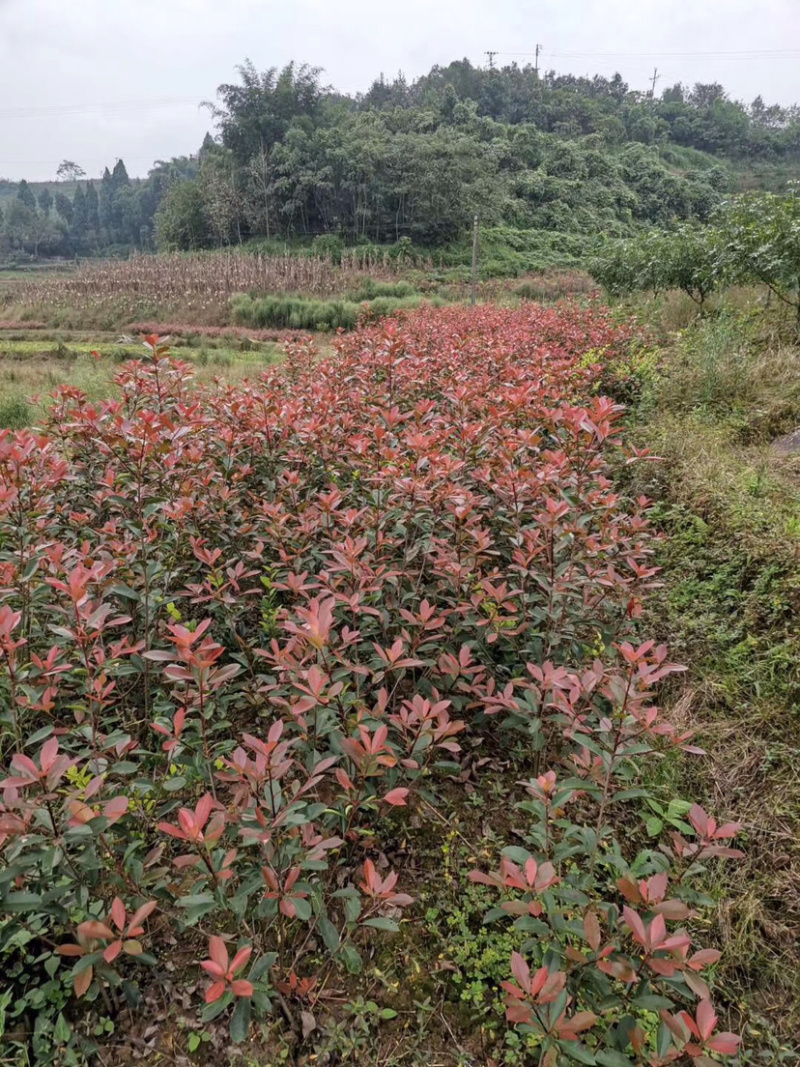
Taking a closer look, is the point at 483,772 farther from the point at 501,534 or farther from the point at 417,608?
the point at 501,534

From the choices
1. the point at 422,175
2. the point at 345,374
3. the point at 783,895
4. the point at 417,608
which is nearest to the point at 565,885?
the point at 783,895

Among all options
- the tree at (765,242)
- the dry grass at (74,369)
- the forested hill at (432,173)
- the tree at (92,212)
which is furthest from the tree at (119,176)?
the tree at (765,242)

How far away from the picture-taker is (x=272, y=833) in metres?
1.12

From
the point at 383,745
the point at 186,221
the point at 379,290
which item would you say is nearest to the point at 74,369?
the point at 383,745

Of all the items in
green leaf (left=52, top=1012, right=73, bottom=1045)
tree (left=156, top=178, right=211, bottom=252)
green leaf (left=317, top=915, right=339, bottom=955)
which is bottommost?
green leaf (left=52, top=1012, right=73, bottom=1045)

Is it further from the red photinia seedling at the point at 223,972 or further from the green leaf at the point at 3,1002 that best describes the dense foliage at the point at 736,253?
the green leaf at the point at 3,1002

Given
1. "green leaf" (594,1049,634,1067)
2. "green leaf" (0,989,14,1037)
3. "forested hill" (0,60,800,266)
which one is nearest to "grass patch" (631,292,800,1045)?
"green leaf" (594,1049,634,1067)

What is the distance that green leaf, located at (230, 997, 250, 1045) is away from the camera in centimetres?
93

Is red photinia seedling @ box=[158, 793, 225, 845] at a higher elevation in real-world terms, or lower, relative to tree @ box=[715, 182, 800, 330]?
lower

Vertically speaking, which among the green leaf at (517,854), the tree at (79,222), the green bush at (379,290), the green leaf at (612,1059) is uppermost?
the tree at (79,222)

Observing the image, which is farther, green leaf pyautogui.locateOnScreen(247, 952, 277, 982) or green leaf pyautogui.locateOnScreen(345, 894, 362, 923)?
green leaf pyautogui.locateOnScreen(345, 894, 362, 923)

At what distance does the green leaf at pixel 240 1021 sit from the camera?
3.06 feet

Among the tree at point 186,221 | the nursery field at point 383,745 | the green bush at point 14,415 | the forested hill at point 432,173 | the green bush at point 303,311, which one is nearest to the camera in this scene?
the nursery field at point 383,745

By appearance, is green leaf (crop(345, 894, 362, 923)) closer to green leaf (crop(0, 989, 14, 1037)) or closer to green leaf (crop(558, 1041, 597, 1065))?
green leaf (crop(558, 1041, 597, 1065))
